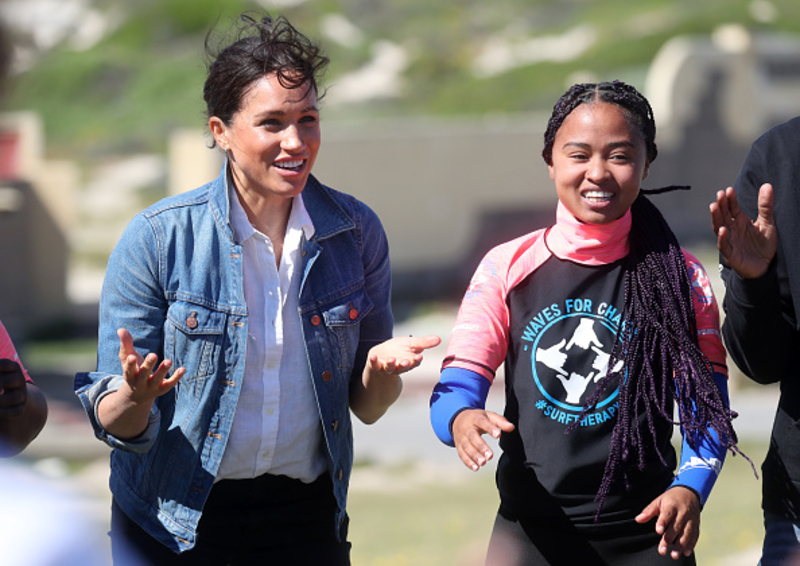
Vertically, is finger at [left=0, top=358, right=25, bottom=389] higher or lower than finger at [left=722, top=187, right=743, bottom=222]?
lower

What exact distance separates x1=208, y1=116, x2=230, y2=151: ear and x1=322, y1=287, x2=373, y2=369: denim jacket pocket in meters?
0.49

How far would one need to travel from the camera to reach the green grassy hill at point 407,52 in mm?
31484

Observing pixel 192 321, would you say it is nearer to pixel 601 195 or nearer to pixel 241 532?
pixel 241 532

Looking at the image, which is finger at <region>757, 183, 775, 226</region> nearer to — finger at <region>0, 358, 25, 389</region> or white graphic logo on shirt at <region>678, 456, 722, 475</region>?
white graphic logo on shirt at <region>678, 456, 722, 475</region>

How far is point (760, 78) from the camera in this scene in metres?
22.0

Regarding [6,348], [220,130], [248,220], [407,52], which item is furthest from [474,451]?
[407,52]

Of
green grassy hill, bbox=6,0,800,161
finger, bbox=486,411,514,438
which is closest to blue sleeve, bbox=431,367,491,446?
finger, bbox=486,411,514,438

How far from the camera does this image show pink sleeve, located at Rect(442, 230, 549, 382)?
279 cm

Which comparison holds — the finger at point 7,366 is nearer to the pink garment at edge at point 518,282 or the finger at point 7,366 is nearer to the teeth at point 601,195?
the pink garment at edge at point 518,282

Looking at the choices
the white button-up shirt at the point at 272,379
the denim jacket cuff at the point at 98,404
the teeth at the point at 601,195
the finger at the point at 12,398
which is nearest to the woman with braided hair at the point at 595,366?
the teeth at the point at 601,195

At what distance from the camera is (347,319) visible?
293cm

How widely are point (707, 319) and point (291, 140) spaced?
1151 millimetres

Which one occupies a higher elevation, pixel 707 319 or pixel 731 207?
pixel 731 207

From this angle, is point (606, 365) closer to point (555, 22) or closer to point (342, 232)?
point (342, 232)
